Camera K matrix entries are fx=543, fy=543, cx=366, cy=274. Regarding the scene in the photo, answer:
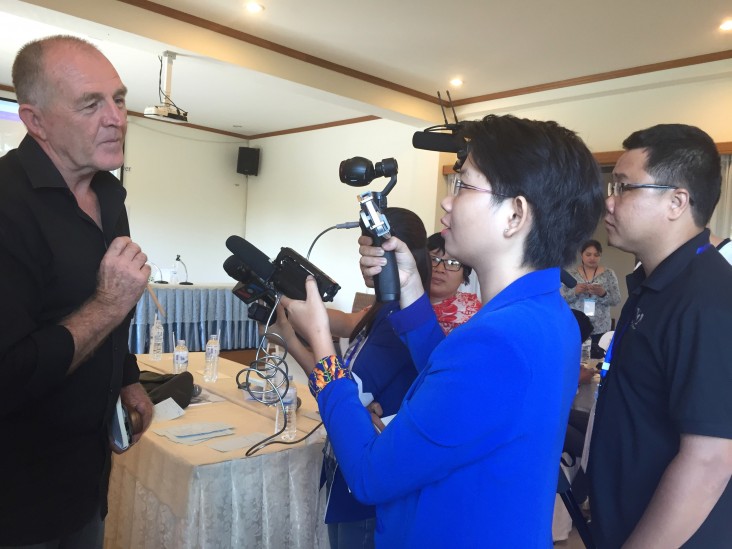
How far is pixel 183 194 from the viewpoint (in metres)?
8.99

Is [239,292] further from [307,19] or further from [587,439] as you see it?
[307,19]

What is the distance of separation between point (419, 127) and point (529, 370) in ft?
19.5

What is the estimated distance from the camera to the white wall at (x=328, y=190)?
6.86 m

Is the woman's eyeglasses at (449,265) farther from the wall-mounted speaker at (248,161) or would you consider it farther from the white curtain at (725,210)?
the wall-mounted speaker at (248,161)

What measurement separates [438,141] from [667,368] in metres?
0.68

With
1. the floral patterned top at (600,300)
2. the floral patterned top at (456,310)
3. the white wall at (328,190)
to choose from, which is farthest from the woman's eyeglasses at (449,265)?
the white wall at (328,190)

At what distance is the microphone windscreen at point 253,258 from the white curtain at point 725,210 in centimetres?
456

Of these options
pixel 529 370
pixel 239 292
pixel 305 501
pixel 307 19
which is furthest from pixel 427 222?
pixel 529 370

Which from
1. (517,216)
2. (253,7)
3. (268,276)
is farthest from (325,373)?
(253,7)

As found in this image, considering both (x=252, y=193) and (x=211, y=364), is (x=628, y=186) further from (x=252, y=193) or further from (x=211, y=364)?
(x=252, y=193)

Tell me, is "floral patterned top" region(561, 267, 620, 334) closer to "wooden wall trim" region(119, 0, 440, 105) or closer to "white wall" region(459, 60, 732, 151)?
"white wall" region(459, 60, 732, 151)

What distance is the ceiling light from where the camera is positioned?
4.00 meters

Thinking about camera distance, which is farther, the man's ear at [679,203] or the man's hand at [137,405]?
→ the man's hand at [137,405]

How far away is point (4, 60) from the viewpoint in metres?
6.20
